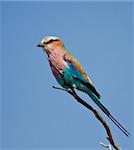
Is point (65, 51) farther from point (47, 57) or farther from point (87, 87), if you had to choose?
point (87, 87)

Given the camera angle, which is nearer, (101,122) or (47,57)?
(101,122)

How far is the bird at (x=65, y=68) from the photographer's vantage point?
292cm

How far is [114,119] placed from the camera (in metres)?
2.76

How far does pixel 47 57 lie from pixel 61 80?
22 centimetres

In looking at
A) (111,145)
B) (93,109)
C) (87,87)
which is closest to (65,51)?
(87,87)

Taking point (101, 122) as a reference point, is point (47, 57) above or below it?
above

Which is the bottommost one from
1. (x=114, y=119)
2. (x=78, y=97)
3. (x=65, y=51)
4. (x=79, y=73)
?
(x=114, y=119)

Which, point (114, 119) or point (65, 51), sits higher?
point (65, 51)

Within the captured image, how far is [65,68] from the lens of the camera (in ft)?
9.76

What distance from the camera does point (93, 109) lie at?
2760 mm

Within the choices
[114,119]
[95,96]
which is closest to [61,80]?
[95,96]

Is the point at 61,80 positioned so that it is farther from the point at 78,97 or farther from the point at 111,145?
the point at 111,145

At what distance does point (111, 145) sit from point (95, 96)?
0.39 metres

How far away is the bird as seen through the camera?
9.58 ft
